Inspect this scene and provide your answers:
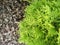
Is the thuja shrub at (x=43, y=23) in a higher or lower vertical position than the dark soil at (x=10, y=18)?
higher

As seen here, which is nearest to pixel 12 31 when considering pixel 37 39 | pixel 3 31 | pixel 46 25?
pixel 3 31

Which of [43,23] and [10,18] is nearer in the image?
[43,23]

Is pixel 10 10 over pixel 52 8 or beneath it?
beneath

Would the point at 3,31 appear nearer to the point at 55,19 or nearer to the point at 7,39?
the point at 7,39

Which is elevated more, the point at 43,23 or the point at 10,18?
the point at 43,23

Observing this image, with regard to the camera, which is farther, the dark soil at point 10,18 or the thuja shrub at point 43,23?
the dark soil at point 10,18
